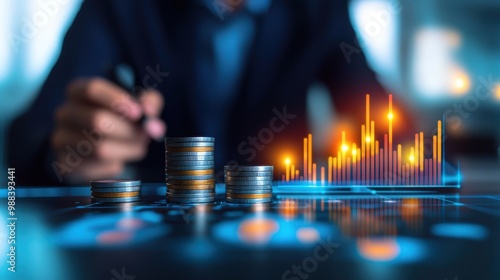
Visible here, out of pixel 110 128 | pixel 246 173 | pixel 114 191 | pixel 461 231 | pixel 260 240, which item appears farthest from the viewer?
pixel 110 128

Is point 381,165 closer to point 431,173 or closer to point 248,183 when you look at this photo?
point 431,173

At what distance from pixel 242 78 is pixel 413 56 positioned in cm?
135

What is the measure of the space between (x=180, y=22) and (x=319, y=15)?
109 centimetres

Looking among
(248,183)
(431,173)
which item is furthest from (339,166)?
(248,183)

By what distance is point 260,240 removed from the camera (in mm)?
1515

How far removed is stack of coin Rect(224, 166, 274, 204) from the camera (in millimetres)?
2654

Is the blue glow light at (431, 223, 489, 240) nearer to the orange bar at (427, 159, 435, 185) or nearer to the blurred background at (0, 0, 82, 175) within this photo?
the orange bar at (427, 159, 435, 185)

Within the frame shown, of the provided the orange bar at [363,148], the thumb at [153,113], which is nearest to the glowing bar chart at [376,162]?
the orange bar at [363,148]

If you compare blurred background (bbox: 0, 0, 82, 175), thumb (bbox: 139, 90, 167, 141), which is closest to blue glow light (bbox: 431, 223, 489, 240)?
thumb (bbox: 139, 90, 167, 141)

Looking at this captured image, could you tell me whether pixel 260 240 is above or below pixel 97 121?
below

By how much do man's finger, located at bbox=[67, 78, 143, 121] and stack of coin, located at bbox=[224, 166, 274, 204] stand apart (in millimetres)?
→ 1075

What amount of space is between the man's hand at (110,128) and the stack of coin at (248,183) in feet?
3.03

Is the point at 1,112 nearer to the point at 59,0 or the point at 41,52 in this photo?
the point at 41,52

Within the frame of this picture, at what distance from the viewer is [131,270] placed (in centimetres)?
113
